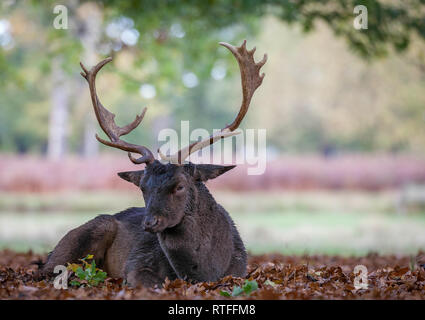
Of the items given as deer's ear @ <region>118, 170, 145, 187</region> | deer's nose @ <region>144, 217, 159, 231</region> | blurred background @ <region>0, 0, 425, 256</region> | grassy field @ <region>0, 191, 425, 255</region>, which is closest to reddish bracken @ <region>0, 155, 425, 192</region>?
blurred background @ <region>0, 0, 425, 256</region>

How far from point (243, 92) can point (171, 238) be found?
5.29 ft

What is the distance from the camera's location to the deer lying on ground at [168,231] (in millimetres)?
5562

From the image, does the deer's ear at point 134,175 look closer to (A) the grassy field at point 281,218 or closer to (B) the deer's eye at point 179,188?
(B) the deer's eye at point 179,188

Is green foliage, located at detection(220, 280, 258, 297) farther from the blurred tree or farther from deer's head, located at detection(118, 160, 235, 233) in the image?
the blurred tree

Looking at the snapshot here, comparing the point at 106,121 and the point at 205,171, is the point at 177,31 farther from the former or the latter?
the point at 205,171

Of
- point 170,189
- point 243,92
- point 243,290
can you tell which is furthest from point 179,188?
point 243,92

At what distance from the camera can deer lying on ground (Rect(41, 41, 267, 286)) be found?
5.56 m

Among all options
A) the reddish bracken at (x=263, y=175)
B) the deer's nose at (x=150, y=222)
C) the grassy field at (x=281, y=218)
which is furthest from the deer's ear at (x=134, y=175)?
the reddish bracken at (x=263, y=175)

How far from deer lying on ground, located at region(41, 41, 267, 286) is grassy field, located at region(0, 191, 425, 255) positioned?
7.35 metres

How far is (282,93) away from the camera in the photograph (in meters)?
40.4

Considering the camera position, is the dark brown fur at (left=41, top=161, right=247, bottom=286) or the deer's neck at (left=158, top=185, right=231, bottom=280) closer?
the dark brown fur at (left=41, top=161, right=247, bottom=286)

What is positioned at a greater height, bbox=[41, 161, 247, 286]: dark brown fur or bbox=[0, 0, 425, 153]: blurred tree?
bbox=[0, 0, 425, 153]: blurred tree
